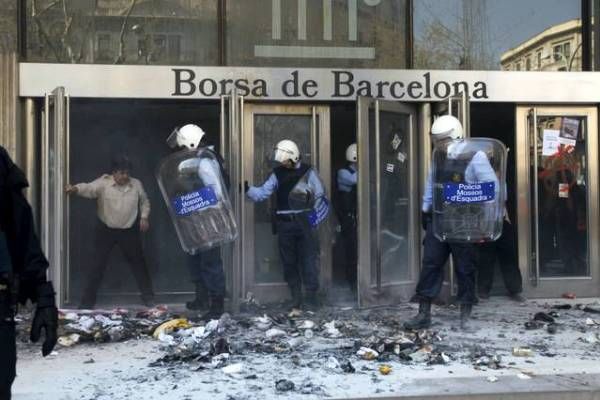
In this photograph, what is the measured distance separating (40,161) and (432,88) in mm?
4477

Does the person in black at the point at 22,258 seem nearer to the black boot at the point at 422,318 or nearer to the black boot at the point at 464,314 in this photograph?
the black boot at the point at 422,318

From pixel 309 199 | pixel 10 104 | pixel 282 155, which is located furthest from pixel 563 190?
pixel 10 104

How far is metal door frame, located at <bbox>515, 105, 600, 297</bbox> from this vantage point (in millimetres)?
8805

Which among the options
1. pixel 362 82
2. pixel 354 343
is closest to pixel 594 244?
pixel 362 82

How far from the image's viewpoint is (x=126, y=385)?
5246 millimetres

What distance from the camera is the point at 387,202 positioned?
8461mm

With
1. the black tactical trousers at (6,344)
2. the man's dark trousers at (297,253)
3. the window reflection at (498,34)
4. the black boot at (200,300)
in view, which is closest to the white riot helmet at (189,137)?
the man's dark trousers at (297,253)

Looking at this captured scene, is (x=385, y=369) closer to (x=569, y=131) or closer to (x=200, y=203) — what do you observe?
(x=200, y=203)

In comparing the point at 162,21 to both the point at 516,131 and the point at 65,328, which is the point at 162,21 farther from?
the point at 516,131

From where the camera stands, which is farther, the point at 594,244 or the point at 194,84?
the point at 594,244

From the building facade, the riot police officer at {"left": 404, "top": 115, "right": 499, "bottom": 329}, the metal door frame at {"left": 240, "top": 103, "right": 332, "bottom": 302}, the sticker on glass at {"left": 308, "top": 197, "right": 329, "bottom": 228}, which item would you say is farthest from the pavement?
the building facade

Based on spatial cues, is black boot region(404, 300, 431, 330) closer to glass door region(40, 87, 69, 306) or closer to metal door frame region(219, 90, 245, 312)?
metal door frame region(219, 90, 245, 312)

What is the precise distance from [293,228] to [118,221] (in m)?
1.96

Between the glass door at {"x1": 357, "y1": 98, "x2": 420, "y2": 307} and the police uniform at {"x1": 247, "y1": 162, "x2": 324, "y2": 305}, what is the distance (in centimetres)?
50
